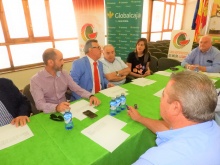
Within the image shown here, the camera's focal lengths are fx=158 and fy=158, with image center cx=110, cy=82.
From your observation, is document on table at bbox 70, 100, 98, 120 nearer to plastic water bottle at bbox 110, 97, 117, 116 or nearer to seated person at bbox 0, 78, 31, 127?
plastic water bottle at bbox 110, 97, 117, 116

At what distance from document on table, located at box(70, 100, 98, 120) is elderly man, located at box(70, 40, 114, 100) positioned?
2.24 ft

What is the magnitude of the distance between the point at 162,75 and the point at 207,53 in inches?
50.4

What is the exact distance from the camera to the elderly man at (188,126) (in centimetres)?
67

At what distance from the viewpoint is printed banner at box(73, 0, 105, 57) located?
4.26m

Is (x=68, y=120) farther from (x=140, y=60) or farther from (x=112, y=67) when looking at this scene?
(x=140, y=60)

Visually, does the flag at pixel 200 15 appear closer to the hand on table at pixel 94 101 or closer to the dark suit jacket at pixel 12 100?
the hand on table at pixel 94 101

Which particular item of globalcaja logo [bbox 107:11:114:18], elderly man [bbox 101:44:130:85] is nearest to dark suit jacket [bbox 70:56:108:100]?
elderly man [bbox 101:44:130:85]

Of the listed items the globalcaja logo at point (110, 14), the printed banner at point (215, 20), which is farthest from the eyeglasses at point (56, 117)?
the printed banner at point (215, 20)

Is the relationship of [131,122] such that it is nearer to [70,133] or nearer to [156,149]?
[70,133]

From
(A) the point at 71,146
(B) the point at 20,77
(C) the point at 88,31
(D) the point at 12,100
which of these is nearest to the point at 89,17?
(C) the point at 88,31

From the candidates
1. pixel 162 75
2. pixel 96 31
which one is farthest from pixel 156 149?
pixel 96 31

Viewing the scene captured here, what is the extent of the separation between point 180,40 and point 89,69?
3.40 meters

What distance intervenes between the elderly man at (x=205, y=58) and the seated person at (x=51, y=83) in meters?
2.36

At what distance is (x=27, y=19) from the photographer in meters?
4.48
